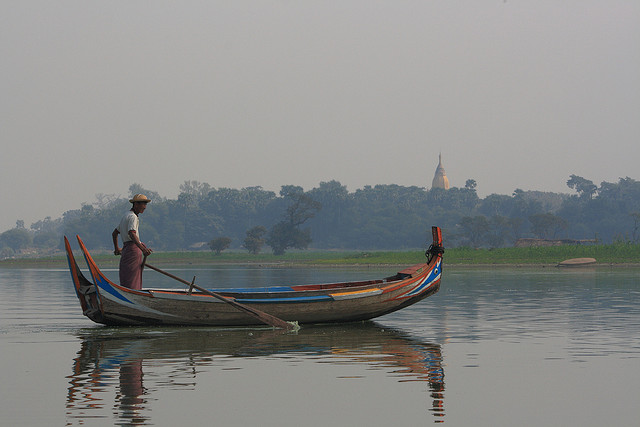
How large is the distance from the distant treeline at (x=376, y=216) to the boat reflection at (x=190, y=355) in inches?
4664

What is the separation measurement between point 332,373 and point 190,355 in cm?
347

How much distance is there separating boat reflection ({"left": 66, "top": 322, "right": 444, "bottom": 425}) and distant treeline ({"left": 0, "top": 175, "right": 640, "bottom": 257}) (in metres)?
118

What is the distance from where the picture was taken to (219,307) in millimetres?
21812

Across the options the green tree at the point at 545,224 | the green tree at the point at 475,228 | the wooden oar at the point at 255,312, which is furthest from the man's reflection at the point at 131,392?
the green tree at the point at 545,224

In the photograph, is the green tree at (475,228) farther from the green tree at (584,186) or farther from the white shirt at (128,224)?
the white shirt at (128,224)

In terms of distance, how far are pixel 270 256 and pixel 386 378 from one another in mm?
104866

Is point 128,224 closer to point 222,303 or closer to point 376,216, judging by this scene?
point 222,303

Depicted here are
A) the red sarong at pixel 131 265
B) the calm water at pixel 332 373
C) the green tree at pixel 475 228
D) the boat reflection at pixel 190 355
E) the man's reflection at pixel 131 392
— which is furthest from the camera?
the green tree at pixel 475 228

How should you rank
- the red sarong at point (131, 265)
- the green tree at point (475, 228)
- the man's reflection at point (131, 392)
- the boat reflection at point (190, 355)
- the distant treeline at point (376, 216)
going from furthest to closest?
the distant treeline at point (376, 216) → the green tree at point (475, 228) → the red sarong at point (131, 265) → the boat reflection at point (190, 355) → the man's reflection at point (131, 392)

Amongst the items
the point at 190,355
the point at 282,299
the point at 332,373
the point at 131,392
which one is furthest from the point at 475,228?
the point at 131,392

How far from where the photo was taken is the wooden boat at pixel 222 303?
841 inches

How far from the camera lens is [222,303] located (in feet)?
71.5

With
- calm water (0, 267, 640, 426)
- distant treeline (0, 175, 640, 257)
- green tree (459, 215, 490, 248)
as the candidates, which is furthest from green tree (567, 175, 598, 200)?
calm water (0, 267, 640, 426)

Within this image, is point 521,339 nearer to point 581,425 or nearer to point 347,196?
point 581,425
